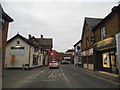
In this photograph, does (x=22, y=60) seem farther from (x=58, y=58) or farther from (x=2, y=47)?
(x=58, y=58)

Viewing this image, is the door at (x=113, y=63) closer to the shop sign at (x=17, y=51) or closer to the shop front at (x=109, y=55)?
the shop front at (x=109, y=55)

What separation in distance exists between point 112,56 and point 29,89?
476 inches

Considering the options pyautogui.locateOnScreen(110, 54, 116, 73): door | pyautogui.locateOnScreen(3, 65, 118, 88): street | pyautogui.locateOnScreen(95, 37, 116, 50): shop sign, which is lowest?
pyautogui.locateOnScreen(3, 65, 118, 88): street

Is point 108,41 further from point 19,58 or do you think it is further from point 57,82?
point 19,58

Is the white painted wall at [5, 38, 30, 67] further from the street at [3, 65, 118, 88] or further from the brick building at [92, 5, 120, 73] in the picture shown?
the brick building at [92, 5, 120, 73]

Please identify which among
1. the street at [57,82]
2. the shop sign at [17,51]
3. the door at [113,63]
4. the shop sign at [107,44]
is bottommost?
the street at [57,82]

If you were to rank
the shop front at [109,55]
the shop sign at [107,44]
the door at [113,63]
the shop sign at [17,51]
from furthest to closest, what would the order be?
the shop sign at [17,51]
the door at [113,63]
the shop front at [109,55]
the shop sign at [107,44]

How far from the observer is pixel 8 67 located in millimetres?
20922

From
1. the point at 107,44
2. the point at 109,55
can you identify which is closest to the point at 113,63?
the point at 109,55

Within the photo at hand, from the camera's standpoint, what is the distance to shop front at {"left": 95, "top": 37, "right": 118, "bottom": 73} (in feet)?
43.3

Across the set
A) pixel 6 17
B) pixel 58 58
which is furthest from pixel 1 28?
pixel 58 58

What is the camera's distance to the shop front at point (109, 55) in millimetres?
13183

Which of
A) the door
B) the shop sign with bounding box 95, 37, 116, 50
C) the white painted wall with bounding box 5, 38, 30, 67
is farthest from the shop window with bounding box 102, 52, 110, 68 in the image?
the white painted wall with bounding box 5, 38, 30, 67

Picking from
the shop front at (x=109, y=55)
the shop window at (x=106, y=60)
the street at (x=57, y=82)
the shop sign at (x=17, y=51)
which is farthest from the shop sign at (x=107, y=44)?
the shop sign at (x=17, y=51)
